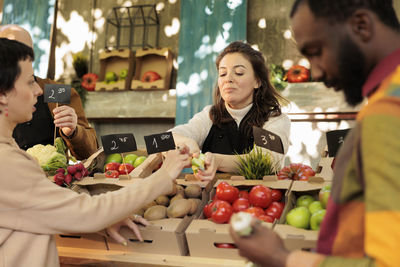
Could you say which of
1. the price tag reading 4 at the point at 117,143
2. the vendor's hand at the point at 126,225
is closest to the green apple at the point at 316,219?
the vendor's hand at the point at 126,225

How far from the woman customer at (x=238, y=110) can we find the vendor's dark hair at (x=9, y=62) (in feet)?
3.89

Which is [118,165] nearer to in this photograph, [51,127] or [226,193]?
[226,193]

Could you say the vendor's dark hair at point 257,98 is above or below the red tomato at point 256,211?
above

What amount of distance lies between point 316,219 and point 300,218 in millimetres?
56

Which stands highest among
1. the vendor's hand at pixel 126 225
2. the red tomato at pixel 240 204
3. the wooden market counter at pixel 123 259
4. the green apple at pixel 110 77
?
the green apple at pixel 110 77

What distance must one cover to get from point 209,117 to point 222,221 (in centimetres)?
128

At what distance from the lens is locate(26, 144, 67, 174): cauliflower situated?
2.06 meters

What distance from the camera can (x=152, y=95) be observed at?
5344 mm

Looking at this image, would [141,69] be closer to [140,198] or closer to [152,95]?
[152,95]

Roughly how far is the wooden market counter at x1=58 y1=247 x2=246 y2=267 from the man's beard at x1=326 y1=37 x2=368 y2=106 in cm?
78

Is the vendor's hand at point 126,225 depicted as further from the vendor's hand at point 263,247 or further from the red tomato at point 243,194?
the vendor's hand at point 263,247

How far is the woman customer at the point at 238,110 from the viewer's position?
8.23ft

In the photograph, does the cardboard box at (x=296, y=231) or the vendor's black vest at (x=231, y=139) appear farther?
the vendor's black vest at (x=231, y=139)

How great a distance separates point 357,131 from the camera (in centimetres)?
75
